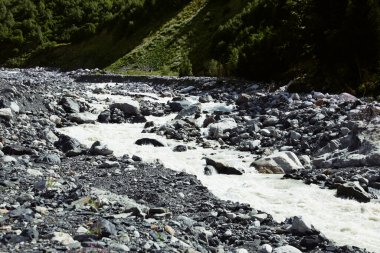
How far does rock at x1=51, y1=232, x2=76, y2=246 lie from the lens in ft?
17.1

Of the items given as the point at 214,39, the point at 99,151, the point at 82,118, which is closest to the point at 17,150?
the point at 99,151

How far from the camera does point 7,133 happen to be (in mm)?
12391

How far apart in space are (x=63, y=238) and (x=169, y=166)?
20.9 ft

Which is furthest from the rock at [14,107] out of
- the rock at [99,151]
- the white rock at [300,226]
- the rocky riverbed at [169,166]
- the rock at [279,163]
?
the white rock at [300,226]

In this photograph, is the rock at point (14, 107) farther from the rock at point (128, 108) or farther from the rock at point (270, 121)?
the rock at point (270, 121)

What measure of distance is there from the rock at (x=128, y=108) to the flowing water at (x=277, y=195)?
4.61 m

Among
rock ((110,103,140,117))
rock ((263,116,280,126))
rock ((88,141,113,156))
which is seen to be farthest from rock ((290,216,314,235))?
rock ((110,103,140,117))

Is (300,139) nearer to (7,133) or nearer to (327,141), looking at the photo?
(327,141)

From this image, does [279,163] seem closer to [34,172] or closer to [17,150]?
[34,172]

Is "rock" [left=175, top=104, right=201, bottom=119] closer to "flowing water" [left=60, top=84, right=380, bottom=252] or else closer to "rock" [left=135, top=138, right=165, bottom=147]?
"flowing water" [left=60, top=84, right=380, bottom=252]

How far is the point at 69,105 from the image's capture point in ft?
60.4

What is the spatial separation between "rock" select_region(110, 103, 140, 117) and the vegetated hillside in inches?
317

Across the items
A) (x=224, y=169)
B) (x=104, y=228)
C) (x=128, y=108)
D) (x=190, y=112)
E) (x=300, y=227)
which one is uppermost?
(x=104, y=228)

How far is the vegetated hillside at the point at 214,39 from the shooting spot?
21672 millimetres
